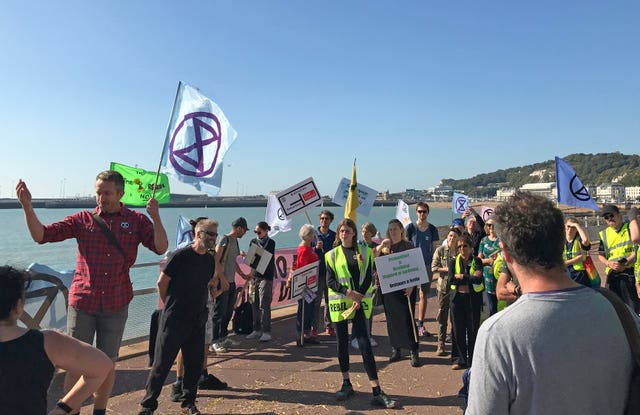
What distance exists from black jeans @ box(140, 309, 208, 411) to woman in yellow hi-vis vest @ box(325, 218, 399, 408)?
1442 millimetres

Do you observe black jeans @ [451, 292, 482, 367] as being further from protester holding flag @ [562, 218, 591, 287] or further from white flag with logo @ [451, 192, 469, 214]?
white flag with logo @ [451, 192, 469, 214]

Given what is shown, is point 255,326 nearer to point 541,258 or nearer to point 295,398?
point 295,398

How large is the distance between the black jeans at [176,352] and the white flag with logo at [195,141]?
1.80 metres

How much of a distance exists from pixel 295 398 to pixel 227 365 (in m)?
1.51

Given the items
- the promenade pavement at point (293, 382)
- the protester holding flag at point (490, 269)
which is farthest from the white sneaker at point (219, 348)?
the protester holding flag at point (490, 269)

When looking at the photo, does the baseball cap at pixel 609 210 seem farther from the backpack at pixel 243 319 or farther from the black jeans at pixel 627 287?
the backpack at pixel 243 319

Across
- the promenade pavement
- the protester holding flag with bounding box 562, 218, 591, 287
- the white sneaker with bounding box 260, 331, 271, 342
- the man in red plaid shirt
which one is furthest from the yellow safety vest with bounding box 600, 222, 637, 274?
the man in red plaid shirt

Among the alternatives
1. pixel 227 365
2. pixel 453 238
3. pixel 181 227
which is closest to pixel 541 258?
pixel 453 238

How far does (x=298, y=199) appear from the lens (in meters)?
8.52

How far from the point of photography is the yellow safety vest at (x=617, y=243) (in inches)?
270

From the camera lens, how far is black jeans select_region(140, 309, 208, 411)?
4125 millimetres

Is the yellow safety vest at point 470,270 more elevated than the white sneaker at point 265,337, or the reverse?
the yellow safety vest at point 470,270

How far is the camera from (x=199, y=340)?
14.6 ft

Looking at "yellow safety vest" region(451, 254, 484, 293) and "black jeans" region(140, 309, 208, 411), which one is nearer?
"black jeans" region(140, 309, 208, 411)
